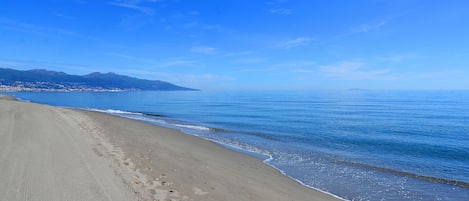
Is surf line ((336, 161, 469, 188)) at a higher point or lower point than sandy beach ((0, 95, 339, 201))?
lower

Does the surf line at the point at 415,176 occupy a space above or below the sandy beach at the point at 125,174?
below

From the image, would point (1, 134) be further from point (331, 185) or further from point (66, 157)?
point (331, 185)

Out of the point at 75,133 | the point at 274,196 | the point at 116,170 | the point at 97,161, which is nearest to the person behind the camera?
the point at 274,196

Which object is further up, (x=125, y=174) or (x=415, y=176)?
(x=125, y=174)

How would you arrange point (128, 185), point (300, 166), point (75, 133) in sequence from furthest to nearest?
1. point (75, 133)
2. point (300, 166)
3. point (128, 185)

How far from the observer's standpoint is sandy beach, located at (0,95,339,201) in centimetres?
752

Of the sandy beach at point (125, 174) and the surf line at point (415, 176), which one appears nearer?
the sandy beach at point (125, 174)

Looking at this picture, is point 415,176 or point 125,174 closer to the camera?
point 125,174

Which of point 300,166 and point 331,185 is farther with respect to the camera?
point 300,166

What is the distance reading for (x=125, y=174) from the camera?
9.14 metres

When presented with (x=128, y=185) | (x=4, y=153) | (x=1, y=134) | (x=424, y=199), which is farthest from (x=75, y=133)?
(x=424, y=199)

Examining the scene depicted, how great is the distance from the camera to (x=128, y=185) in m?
8.06

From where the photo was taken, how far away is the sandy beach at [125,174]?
7520 mm

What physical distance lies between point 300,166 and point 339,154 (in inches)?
185
